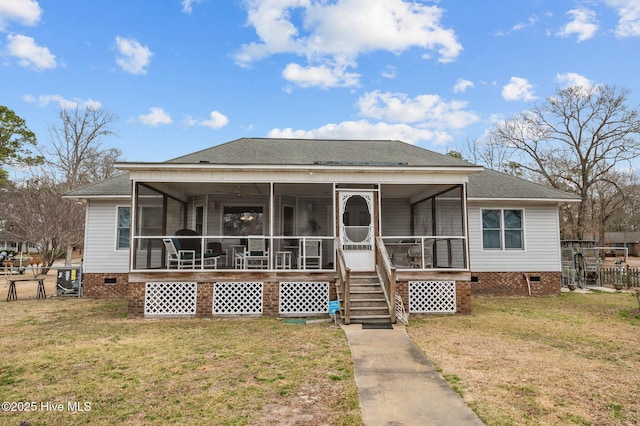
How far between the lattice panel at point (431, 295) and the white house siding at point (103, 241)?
979 cm

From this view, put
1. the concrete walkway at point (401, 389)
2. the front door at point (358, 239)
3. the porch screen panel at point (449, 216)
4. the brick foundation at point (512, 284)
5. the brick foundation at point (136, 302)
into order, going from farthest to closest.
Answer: the porch screen panel at point (449, 216) → the brick foundation at point (512, 284) → the front door at point (358, 239) → the brick foundation at point (136, 302) → the concrete walkway at point (401, 389)

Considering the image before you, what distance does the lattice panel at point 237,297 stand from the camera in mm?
9508

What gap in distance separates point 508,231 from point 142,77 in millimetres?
21318

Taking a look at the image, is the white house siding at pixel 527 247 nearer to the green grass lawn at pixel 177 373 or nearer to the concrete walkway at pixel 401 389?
the concrete walkway at pixel 401 389

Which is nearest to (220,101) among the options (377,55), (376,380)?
(377,55)

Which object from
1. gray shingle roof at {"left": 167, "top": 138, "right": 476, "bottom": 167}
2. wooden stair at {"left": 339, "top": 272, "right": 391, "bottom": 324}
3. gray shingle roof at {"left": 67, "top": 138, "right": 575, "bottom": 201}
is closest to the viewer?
wooden stair at {"left": 339, "top": 272, "right": 391, "bottom": 324}

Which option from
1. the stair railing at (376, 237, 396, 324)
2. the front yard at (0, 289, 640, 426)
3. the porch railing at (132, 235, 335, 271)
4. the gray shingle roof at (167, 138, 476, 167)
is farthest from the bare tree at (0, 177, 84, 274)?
the stair railing at (376, 237, 396, 324)

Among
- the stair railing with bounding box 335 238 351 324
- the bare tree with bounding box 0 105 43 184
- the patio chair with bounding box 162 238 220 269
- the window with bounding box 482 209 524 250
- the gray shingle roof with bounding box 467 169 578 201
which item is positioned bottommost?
the stair railing with bounding box 335 238 351 324

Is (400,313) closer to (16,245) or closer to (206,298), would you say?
(206,298)

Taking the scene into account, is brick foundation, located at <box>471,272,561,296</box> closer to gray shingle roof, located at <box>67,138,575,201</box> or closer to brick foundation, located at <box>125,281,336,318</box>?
gray shingle roof, located at <box>67,138,575,201</box>

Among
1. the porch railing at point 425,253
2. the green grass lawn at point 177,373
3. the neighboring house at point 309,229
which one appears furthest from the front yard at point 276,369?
the porch railing at point 425,253

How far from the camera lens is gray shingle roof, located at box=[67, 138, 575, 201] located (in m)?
A: 12.6

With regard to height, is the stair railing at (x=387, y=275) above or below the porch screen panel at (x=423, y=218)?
below

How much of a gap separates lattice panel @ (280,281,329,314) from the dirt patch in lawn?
231 cm
